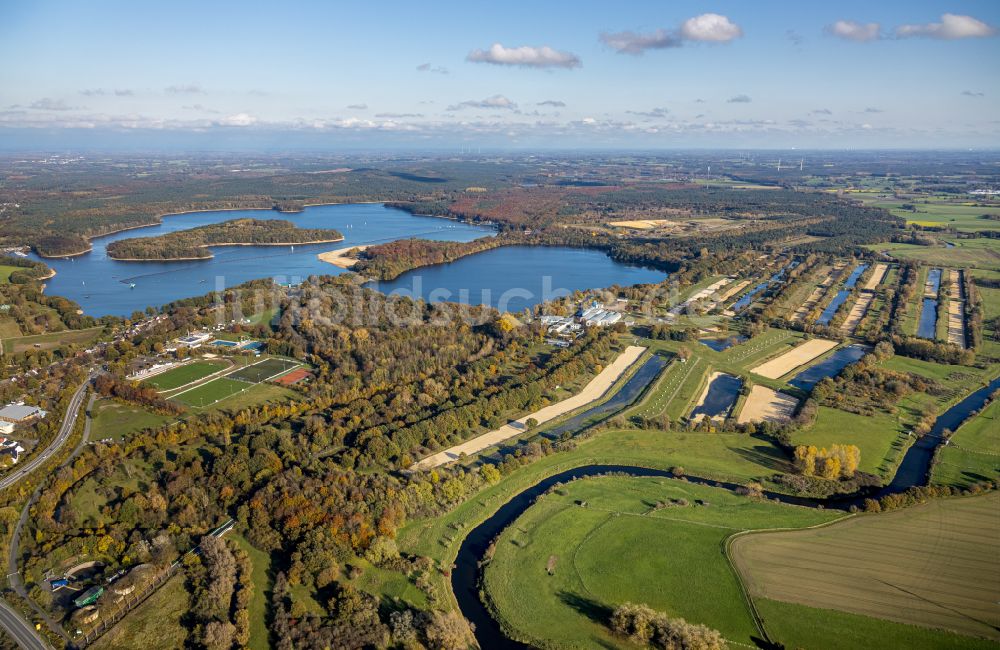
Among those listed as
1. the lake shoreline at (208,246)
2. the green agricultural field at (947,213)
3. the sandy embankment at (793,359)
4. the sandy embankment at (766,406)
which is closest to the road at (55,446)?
the sandy embankment at (766,406)

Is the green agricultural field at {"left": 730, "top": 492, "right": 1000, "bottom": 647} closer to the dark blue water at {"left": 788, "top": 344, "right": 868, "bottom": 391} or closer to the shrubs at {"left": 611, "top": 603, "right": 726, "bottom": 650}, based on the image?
the shrubs at {"left": 611, "top": 603, "right": 726, "bottom": 650}

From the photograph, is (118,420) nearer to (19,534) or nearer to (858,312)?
(19,534)

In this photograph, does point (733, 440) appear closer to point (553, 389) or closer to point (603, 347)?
point (553, 389)

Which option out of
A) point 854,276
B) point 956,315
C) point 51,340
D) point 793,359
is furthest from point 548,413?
point 854,276

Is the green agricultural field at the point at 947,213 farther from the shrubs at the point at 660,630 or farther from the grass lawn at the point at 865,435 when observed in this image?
the shrubs at the point at 660,630

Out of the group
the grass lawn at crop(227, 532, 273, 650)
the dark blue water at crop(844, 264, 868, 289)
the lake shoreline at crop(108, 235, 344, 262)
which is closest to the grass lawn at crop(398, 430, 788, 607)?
the grass lawn at crop(227, 532, 273, 650)
